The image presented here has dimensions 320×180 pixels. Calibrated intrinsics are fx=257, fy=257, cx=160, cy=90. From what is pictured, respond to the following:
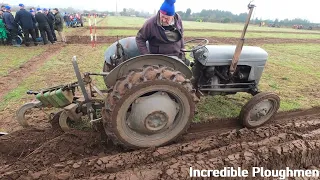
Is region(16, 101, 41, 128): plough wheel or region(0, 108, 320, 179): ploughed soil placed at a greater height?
region(16, 101, 41, 128): plough wheel

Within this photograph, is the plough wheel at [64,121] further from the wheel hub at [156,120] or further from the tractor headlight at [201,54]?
the tractor headlight at [201,54]

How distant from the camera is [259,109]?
3762 millimetres

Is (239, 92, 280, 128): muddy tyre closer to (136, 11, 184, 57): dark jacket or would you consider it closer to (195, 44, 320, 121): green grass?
(195, 44, 320, 121): green grass

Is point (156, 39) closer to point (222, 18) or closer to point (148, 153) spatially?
point (148, 153)

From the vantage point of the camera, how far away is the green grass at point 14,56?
23.9 ft

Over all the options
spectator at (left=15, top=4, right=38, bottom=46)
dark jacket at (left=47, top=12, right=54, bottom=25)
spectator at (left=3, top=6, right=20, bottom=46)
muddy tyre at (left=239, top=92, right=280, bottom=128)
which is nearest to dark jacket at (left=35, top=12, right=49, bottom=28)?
spectator at (left=15, top=4, right=38, bottom=46)

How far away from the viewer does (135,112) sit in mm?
2959

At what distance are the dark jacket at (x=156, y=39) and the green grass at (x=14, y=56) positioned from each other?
4968 millimetres

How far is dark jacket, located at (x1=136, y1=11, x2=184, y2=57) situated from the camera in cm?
321

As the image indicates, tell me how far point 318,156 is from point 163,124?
197 cm

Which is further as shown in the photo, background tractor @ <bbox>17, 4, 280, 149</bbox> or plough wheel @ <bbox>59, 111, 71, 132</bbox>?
plough wheel @ <bbox>59, 111, 71, 132</bbox>

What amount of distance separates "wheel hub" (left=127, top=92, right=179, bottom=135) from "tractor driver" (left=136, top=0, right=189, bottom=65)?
654mm

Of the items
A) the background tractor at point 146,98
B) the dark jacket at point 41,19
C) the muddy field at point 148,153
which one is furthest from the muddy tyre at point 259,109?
the dark jacket at point 41,19

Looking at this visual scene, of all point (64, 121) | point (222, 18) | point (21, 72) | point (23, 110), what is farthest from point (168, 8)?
point (222, 18)
